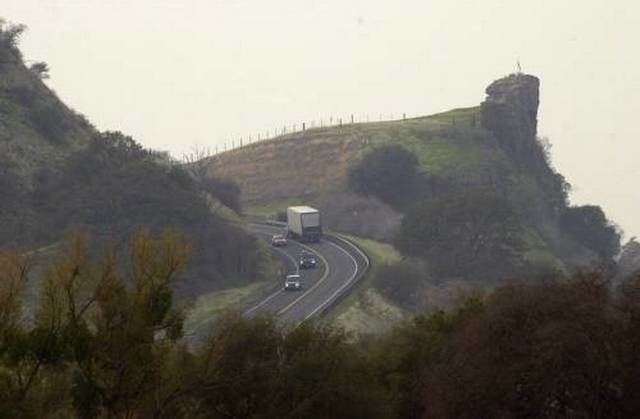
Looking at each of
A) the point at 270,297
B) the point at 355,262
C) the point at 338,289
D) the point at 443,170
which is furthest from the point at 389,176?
the point at 270,297

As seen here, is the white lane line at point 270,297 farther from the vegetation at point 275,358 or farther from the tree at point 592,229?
the tree at point 592,229

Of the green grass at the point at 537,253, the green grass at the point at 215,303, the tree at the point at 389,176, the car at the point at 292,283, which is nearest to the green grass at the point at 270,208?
the tree at the point at 389,176

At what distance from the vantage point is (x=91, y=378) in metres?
26.7

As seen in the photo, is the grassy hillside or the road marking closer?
the road marking

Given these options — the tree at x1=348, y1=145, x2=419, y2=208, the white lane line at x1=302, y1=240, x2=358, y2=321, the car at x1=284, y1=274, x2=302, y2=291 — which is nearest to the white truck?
the white lane line at x1=302, y1=240, x2=358, y2=321

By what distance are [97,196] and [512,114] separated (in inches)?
2833

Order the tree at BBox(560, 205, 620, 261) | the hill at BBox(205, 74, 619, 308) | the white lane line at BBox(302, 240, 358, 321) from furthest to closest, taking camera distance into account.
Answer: the tree at BBox(560, 205, 620, 261), the hill at BBox(205, 74, 619, 308), the white lane line at BBox(302, 240, 358, 321)

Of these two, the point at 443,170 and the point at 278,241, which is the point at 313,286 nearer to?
the point at 278,241

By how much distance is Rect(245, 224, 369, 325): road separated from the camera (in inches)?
2751

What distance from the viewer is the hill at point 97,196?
78.7 meters

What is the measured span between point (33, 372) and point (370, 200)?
314 ft

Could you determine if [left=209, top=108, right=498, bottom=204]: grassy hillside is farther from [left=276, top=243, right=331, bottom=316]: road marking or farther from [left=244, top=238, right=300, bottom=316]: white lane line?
[left=276, top=243, right=331, bottom=316]: road marking

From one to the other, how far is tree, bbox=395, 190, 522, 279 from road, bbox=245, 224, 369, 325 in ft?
19.3

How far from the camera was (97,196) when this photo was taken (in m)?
81.0
